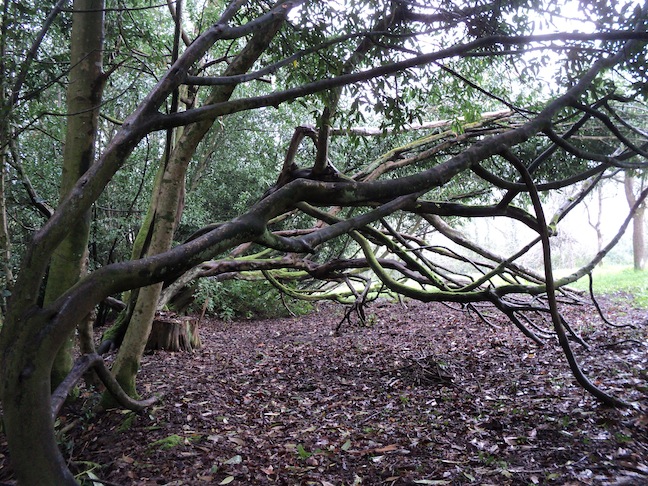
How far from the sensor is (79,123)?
3.34 meters

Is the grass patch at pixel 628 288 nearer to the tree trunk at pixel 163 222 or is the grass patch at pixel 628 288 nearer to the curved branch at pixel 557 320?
the curved branch at pixel 557 320

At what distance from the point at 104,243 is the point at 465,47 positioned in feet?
25.9

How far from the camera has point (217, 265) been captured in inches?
228

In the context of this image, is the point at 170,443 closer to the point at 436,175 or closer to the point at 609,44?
the point at 436,175

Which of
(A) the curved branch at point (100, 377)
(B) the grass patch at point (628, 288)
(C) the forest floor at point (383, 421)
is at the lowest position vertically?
(C) the forest floor at point (383, 421)

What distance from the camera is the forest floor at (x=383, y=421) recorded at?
8.89 feet

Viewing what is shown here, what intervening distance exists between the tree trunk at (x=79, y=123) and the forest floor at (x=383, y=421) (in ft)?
3.48

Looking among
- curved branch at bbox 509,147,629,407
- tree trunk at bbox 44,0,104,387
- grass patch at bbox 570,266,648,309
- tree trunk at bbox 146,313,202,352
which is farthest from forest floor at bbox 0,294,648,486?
grass patch at bbox 570,266,648,309

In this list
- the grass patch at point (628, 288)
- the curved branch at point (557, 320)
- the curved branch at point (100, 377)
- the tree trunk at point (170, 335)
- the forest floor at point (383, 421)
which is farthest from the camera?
the grass patch at point (628, 288)

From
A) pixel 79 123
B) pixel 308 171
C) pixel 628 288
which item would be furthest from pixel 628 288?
pixel 79 123

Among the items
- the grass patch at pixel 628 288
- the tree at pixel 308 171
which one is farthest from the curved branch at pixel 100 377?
the grass patch at pixel 628 288

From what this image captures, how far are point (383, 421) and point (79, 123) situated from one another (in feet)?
10.9

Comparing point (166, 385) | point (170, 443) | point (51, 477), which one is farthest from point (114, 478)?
point (166, 385)

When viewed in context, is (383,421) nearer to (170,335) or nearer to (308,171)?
(308,171)
